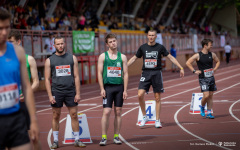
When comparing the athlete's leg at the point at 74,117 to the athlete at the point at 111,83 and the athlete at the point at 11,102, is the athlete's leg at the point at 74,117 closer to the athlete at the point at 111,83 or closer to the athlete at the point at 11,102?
the athlete at the point at 111,83

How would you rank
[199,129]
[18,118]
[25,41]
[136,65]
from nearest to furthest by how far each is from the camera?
[18,118]
[199,129]
[25,41]
[136,65]

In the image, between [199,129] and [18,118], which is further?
[199,129]

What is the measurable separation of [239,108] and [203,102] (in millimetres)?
2179

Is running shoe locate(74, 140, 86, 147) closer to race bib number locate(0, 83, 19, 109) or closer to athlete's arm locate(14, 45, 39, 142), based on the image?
athlete's arm locate(14, 45, 39, 142)

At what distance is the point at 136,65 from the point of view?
33719mm

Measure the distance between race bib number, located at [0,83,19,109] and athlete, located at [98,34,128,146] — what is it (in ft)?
14.1

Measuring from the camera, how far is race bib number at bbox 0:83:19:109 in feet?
13.5

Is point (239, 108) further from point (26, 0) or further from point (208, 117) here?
point (26, 0)

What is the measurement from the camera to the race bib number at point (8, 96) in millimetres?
4125

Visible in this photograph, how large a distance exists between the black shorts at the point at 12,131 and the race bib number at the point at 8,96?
0.11 m

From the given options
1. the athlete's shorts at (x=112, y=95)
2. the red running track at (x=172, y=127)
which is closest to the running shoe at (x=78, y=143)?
the red running track at (x=172, y=127)

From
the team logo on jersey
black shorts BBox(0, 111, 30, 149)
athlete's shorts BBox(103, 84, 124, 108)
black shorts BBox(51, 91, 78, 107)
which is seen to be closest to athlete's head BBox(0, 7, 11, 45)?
black shorts BBox(0, 111, 30, 149)

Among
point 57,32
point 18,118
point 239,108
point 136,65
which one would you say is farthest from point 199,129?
point 136,65

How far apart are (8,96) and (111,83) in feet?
14.7
